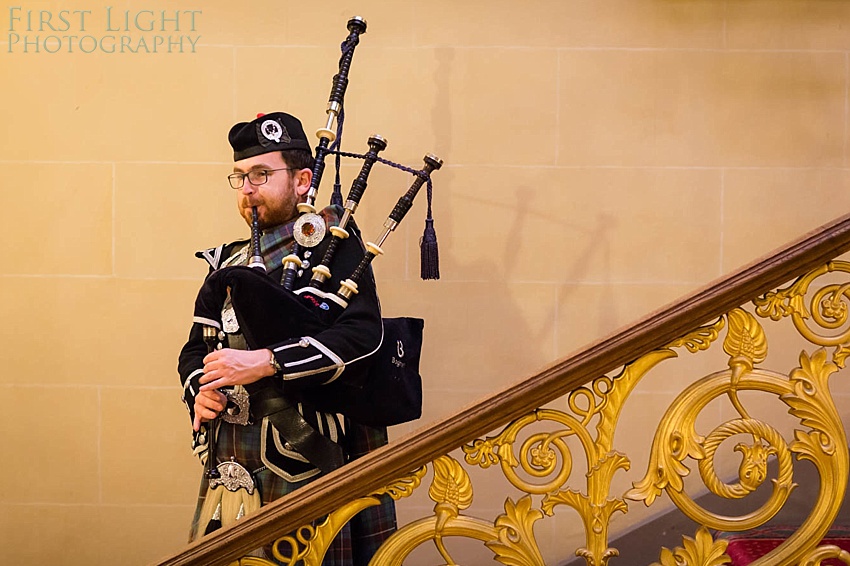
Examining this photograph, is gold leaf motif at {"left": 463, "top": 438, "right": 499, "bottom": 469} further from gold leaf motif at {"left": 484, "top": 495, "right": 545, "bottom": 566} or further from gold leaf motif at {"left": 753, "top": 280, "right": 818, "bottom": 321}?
gold leaf motif at {"left": 753, "top": 280, "right": 818, "bottom": 321}

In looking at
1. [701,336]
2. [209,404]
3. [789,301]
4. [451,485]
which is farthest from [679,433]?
[209,404]

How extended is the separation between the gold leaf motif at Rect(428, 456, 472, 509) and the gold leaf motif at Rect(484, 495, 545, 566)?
0.09m

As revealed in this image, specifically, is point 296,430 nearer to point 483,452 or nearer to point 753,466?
point 483,452

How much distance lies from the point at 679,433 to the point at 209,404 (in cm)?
116

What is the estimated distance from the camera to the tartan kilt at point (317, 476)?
2.33 m

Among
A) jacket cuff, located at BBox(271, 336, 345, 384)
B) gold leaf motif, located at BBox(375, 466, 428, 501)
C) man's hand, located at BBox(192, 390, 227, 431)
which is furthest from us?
man's hand, located at BBox(192, 390, 227, 431)

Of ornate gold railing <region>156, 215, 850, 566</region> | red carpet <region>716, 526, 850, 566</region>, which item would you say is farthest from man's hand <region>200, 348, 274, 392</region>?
red carpet <region>716, 526, 850, 566</region>

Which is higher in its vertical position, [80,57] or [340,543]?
[80,57]

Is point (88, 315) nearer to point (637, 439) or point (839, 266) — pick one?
point (637, 439)

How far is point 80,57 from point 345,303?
189 centimetres

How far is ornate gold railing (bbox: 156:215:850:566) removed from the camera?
1.86 m

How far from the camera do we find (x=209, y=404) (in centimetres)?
227

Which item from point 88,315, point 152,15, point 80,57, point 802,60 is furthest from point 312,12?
point 802,60

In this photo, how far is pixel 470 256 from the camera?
347 cm
